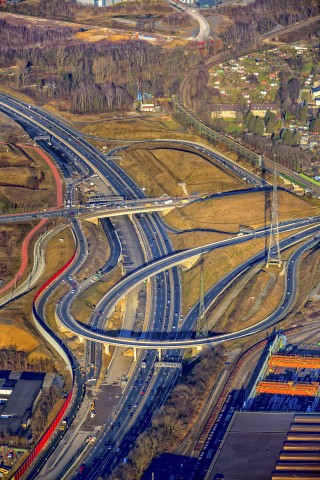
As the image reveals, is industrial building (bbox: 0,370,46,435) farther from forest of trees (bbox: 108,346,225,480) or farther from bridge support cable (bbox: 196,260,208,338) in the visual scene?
bridge support cable (bbox: 196,260,208,338)

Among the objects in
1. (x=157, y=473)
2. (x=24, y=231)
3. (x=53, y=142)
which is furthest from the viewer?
(x=53, y=142)

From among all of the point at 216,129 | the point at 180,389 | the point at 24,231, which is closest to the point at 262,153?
the point at 216,129

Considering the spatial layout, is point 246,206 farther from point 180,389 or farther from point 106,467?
point 106,467

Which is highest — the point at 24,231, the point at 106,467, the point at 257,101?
the point at 257,101

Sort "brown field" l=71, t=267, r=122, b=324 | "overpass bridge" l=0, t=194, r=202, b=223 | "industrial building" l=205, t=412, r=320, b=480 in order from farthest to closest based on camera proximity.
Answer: "overpass bridge" l=0, t=194, r=202, b=223 < "brown field" l=71, t=267, r=122, b=324 < "industrial building" l=205, t=412, r=320, b=480

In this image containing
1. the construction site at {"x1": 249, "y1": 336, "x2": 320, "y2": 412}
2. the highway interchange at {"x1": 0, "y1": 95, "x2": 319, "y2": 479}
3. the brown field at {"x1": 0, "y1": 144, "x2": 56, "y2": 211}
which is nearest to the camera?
the highway interchange at {"x1": 0, "y1": 95, "x2": 319, "y2": 479}

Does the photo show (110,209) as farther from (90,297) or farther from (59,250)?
(90,297)

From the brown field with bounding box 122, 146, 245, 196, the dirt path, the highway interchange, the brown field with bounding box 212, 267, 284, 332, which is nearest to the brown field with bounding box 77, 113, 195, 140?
the brown field with bounding box 122, 146, 245, 196
